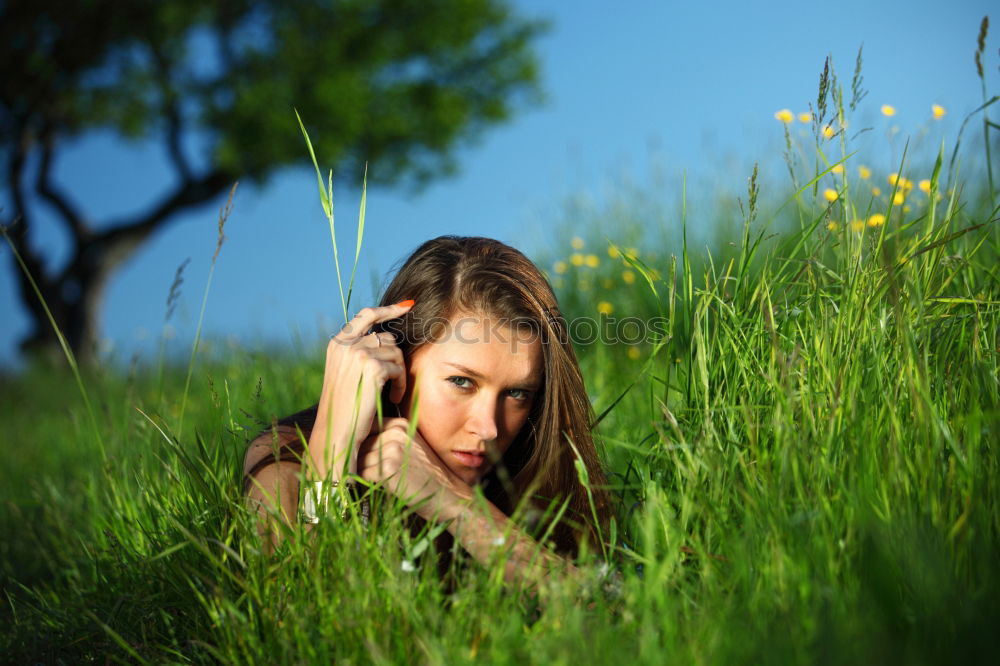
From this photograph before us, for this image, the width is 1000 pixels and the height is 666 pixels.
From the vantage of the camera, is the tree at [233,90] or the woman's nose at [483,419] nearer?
the woman's nose at [483,419]

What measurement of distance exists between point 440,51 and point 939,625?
57.0 feet

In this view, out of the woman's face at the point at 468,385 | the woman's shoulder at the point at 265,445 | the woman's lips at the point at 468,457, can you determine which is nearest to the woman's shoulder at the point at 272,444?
the woman's shoulder at the point at 265,445

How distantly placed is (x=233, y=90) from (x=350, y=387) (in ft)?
52.0

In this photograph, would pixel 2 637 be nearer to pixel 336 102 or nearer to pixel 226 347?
pixel 226 347

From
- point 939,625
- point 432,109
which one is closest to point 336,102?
point 432,109

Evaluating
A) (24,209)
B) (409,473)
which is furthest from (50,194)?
(409,473)

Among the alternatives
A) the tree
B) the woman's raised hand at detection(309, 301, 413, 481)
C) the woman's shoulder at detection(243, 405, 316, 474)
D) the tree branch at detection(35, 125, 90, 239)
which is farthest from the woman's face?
the tree branch at detection(35, 125, 90, 239)

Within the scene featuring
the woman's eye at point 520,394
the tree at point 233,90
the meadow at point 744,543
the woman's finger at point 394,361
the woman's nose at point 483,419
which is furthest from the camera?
the tree at point 233,90

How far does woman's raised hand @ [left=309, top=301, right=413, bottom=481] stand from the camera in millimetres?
2406

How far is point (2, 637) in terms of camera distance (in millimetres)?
3092

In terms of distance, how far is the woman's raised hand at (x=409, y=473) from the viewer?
Answer: 230cm

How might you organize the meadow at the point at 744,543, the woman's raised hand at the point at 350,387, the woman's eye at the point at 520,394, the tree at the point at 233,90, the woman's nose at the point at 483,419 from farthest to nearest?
1. the tree at the point at 233,90
2. the woman's eye at the point at 520,394
3. the woman's nose at the point at 483,419
4. the woman's raised hand at the point at 350,387
5. the meadow at the point at 744,543

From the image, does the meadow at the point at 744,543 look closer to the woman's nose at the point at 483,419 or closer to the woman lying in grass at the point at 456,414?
the woman lying in grass at the point at 456,414

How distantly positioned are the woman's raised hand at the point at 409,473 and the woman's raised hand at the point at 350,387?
0.22ft
